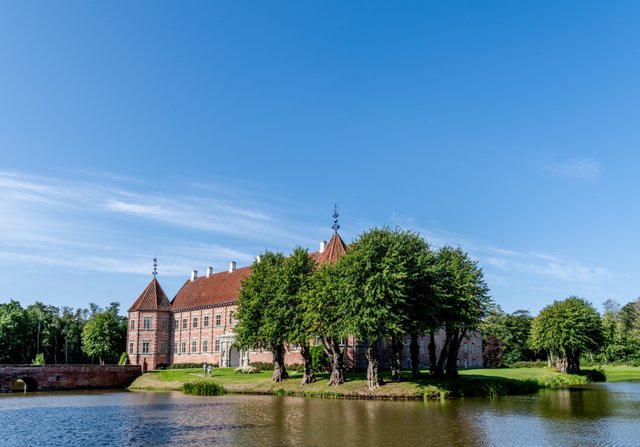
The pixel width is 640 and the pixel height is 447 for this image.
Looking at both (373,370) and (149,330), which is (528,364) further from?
(149,330)

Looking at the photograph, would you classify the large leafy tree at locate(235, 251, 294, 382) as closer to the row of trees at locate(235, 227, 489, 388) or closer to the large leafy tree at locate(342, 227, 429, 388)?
the row of trees at locate(235, 227, 489, 388)

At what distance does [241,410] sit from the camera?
3147cm

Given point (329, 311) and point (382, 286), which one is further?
point (329, 311)

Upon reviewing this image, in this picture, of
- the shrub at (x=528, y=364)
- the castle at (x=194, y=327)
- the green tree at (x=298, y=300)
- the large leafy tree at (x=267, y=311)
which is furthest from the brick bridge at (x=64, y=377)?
the shrub at (x=528, y=364)

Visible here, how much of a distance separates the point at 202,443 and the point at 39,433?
29.0 feet

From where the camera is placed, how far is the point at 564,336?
5953cm

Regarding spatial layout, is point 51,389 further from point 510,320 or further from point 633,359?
point 633,359

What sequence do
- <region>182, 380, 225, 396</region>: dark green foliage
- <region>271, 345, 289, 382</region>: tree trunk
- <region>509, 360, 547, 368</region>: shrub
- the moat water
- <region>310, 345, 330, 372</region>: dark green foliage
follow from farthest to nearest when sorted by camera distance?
<region>509, 360, 547, 368</region>: shrub → <region>310, 345, 330, 372</region>: dark green foliage → <region>271, 345, 289, 382</region>: tree trunk → <region>182, 380, 225, 396</region>: dark green foliage → the moat water

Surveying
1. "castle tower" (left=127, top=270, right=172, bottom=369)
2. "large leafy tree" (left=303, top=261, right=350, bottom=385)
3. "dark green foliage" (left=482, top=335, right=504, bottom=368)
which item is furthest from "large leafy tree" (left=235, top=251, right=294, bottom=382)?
"dark green foliage" (left=482, top=335, right=504, bottom=368)

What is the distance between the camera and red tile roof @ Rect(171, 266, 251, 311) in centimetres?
7062

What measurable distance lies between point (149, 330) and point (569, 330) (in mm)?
51785

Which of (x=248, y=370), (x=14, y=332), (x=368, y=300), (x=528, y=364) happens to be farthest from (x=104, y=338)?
(x=528, y=364)

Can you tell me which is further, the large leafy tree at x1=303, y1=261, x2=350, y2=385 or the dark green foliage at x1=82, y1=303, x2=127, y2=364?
the dark green foliage at x1=82, y1=303, x2=127, y2=364

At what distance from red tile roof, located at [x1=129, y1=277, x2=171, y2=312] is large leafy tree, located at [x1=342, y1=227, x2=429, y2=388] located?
141 feet
